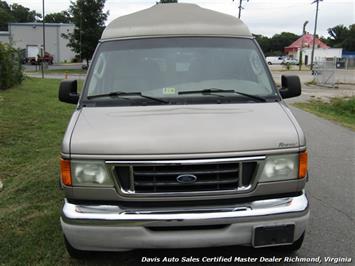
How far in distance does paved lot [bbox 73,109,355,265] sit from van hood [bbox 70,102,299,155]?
1263 millimetres

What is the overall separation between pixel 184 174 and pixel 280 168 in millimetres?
754

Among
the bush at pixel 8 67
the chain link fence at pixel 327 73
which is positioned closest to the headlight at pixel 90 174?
the bush at pixel 8 67

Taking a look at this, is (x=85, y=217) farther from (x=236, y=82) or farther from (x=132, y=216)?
(x=236, y=82)

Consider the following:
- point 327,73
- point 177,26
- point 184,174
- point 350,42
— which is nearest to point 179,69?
point 177,26

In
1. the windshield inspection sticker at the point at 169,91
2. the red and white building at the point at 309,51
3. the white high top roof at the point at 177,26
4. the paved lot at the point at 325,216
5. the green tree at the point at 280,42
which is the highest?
the green tree at the point at 280,42

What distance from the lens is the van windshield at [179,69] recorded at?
4.37 m

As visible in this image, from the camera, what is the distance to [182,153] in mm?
3301

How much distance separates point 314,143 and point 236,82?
216 inches

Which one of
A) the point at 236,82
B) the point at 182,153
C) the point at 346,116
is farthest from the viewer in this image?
the point at 346,116

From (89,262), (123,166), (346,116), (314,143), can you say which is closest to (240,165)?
(123,166)

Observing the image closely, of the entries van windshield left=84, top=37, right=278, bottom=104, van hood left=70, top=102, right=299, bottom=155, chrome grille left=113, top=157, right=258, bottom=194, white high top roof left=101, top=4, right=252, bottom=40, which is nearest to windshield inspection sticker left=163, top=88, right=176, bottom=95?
van windshield left=84, top=37, right=278, bottom=104

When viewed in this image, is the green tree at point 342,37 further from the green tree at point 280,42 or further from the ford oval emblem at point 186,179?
the ford oval emblem at point 186,179

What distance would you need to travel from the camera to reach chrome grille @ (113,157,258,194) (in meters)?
3.35

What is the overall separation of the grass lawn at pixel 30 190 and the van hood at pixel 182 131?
1334mm
